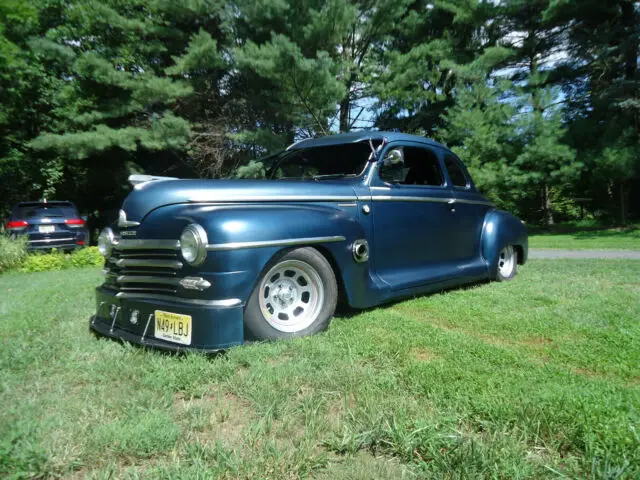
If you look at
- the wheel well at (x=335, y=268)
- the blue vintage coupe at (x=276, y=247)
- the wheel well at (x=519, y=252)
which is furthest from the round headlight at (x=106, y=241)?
the wheel well at (x=519, y=252)

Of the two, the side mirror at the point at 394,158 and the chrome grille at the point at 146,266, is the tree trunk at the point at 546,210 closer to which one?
the side mirror at the point at 394,158

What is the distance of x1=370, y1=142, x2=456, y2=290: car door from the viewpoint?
3.99 metres

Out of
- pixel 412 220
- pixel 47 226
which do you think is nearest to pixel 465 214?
pixel 412 220

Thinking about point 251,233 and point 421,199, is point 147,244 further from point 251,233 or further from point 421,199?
point 421,199

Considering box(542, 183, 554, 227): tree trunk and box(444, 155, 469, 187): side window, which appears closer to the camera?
box(444, 155, 469, 187): side window

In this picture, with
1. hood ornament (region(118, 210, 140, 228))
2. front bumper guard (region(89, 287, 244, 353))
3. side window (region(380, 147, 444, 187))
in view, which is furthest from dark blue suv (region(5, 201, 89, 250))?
side window (region(380, 147, 444, 187))

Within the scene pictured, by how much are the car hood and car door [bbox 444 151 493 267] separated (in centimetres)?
191

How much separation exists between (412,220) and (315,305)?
1.48 m

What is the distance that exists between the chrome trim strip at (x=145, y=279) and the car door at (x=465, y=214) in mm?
3071

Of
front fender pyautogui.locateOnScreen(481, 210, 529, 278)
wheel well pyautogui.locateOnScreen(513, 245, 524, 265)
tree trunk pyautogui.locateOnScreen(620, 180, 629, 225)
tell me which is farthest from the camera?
tree trunk pyautogui.locateOnScreen(620, 180, 629, 225)

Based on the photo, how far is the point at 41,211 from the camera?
11.2 meters

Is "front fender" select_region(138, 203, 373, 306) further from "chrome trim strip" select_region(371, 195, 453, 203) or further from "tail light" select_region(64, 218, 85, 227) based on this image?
"tail light" select_region(64, 218, 85, 227)

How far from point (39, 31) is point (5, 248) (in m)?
13.7

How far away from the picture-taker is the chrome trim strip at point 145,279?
2990 mm
